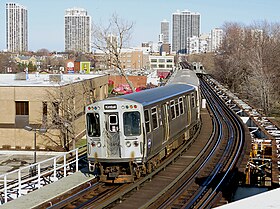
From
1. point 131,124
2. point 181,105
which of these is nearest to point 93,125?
point 131,124

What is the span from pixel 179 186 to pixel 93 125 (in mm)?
3288

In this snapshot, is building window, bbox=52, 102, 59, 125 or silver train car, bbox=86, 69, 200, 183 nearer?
silver train car, bbox=86, 69, 200, 183

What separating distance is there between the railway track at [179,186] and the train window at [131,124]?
1550mm

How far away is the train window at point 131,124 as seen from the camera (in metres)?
14.9

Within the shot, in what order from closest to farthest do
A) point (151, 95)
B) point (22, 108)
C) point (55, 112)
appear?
point (151, 95) < point (55, 112) < point (22, 108)

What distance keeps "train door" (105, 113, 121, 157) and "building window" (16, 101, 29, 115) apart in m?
22.1

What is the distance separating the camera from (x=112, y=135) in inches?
590

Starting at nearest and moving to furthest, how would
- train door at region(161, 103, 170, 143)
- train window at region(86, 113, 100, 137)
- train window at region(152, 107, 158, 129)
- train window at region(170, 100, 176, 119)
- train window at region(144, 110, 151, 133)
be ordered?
train window at region(86, 113, 100, 137) → train window at region(144, 110, 151, 133) → train window at region(152, 107, 158, 129) → train door at region(161, 103, 170, 143) → train window at region(170, 100, 176, 119)

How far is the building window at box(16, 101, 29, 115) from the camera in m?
35.8

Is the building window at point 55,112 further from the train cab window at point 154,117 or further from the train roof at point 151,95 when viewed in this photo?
the train cab window at point 154,117

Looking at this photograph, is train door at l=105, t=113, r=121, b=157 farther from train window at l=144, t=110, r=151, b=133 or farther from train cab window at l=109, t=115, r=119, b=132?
train window at l=144, t=110, r=151, b=133

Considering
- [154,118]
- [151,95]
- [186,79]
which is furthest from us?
[186,79]

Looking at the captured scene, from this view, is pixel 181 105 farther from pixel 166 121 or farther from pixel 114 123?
pixel 114 123

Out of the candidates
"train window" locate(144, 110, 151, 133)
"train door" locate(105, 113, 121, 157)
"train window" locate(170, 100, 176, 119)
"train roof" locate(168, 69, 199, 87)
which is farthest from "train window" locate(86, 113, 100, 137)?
"train roof" locate(168, 69, 199, 87)
